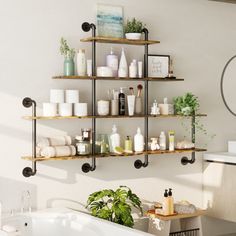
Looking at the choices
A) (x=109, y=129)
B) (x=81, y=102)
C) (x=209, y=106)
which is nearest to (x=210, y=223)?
(x=209, y=106)

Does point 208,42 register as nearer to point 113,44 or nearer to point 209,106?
point 209,106

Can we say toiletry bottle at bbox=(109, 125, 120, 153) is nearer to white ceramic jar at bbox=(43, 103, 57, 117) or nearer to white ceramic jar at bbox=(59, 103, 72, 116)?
white ceramic jar at bbox=(59, 103, 72, 116)

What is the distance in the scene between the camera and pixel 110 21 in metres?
5.06

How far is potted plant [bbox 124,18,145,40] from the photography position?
16.5 feet

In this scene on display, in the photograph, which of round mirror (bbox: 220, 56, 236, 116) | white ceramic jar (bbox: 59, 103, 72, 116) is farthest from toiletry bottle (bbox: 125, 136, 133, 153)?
round mirror (bbox: 220, 56, 236, 116)

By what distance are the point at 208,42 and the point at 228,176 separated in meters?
1.29

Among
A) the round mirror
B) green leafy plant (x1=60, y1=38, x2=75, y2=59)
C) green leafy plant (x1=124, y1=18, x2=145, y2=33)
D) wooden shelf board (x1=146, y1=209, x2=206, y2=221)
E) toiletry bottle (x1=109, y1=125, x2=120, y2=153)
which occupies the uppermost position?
green leafy plant (x1=124, y1=18, x2=145, y2=33)

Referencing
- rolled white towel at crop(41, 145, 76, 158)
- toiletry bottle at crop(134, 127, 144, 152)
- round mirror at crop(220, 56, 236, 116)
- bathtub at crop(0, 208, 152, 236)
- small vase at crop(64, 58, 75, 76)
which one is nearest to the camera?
bathtub at crop(0, 208, 152, 236)

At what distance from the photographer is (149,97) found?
5336mm

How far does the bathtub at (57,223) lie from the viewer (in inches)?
173

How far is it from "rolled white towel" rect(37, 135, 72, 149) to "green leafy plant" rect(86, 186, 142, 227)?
470 millimetres

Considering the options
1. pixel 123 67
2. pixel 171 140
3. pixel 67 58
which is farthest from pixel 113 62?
pixel 171 140

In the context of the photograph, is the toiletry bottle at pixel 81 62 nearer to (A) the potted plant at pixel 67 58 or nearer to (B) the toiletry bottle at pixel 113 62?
(A) the potted plant at pixel 67 58

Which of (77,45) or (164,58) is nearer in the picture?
(77,45)
